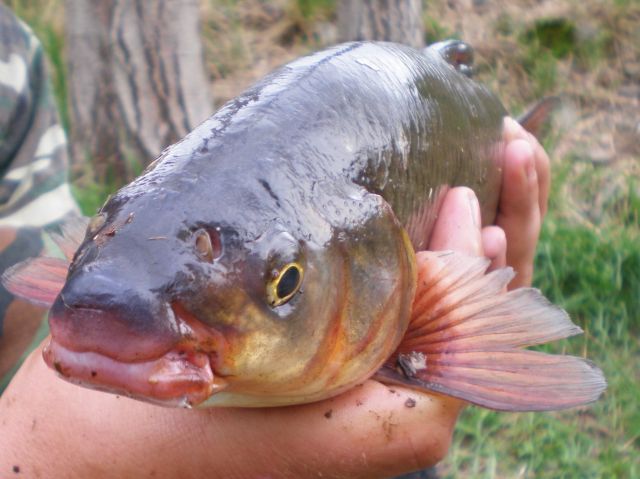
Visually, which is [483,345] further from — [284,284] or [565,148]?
[565,148]

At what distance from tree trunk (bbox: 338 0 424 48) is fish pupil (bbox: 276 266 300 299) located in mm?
3544

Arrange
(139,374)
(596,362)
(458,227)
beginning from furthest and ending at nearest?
(596,362)
(458,227)
(139,374)

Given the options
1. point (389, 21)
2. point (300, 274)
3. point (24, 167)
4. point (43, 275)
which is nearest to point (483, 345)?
point (300, 274)

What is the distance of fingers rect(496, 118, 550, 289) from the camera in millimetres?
2256

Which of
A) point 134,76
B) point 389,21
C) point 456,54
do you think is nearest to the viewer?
point 456,54

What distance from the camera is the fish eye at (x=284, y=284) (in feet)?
3.67

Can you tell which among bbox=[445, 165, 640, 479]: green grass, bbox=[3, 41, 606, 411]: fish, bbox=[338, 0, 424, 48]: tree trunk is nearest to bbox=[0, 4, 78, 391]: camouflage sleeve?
bbox=[3, 41, 606, 411]: fish

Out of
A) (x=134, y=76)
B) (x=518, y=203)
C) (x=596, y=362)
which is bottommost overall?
(x=596, y=362)

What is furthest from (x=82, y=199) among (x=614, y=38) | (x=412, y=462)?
(x=614, y=38)

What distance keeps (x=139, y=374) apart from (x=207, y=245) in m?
0.19

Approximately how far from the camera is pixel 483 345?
1.45 m

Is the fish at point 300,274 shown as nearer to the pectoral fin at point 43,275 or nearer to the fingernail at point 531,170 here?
the pectoral fin at point 43,275

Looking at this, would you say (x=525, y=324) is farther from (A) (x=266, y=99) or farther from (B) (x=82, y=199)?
(B) (x=82, y=199)

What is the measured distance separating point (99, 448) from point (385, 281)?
64 centimetres
